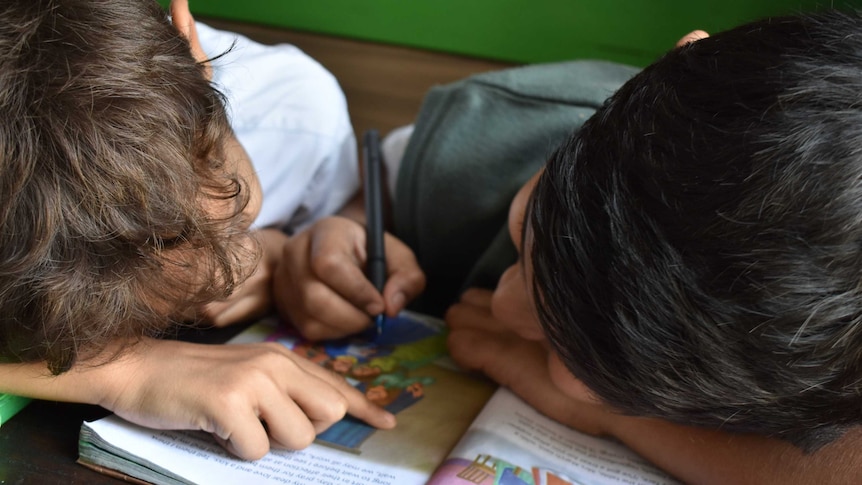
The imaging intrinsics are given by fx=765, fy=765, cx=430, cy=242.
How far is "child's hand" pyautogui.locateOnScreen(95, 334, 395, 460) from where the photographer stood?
0.54 m

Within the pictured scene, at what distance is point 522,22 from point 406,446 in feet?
2.00

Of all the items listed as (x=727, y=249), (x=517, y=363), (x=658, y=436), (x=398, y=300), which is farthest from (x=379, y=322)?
(x=727, y=249)

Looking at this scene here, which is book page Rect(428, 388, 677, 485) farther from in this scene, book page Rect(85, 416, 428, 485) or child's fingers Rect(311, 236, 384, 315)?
child's fingers Rect(311, 236, 384, 315)

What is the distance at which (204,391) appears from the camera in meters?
0.54

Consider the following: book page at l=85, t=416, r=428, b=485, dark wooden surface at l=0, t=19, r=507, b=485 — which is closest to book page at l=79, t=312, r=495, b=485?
book page at l=85, t=416, r=428, b=485

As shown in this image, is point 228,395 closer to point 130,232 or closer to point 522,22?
point 130,232

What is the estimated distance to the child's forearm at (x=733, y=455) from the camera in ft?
1.71

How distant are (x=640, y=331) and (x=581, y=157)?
114mm

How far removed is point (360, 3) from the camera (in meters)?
1.06

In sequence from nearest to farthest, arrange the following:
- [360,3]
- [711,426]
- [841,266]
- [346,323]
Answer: [841,266]
[711,426]
[346,323]
[360,3]

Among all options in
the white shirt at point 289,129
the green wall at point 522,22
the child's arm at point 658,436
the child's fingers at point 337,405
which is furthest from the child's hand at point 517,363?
the green wall at point 522,22

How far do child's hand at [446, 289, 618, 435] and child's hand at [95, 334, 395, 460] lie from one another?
0.41ft

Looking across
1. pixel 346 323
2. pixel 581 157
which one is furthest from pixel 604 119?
pixel 346 323

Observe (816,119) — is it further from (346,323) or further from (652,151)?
(346,323)
